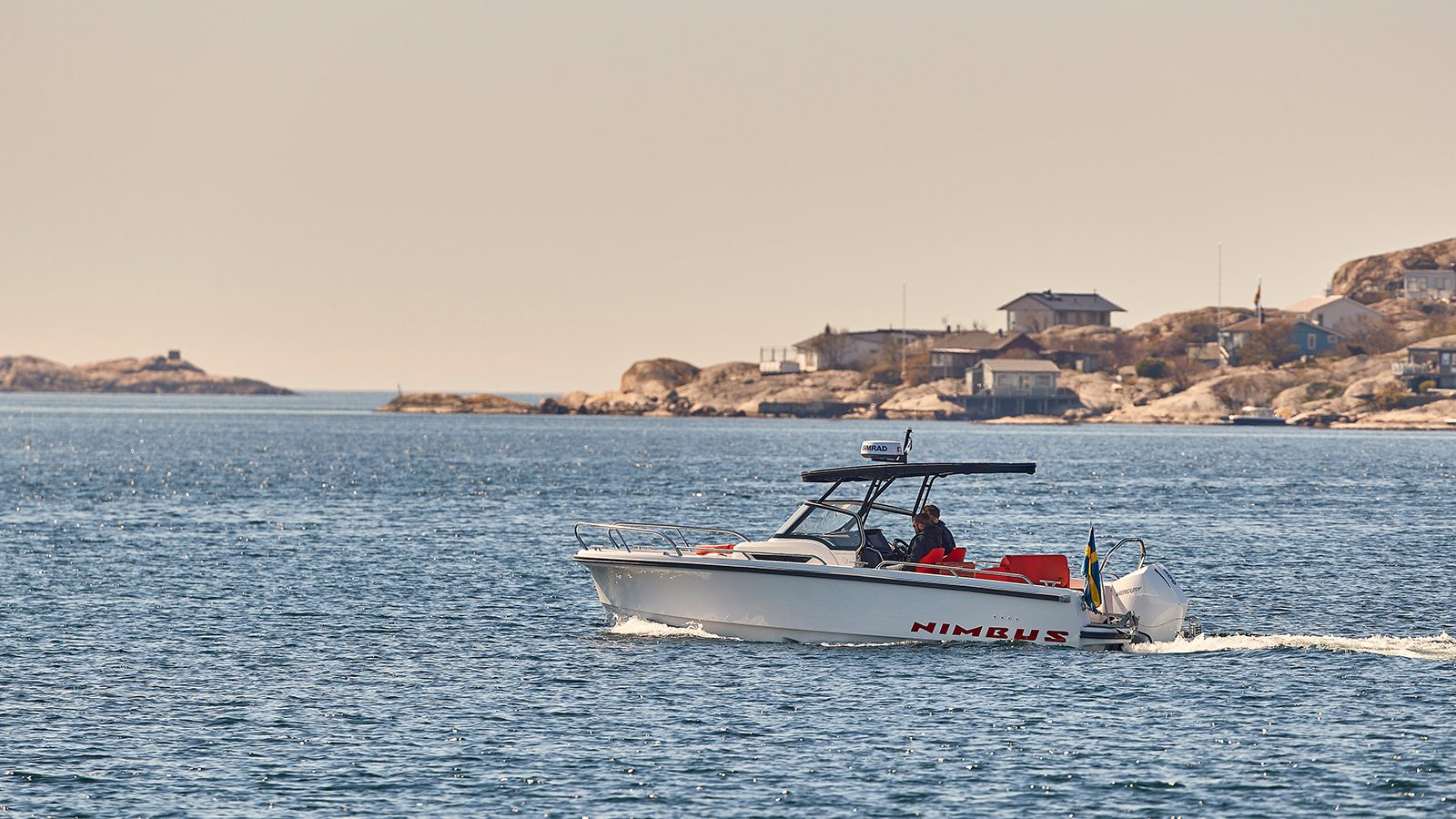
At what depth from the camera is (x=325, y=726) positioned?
20.7m

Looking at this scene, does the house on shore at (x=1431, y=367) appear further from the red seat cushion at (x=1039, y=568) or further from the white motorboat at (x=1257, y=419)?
the red seat cushion at (x=1039, y=568)

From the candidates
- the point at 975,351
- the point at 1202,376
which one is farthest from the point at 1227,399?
the point at 975,351

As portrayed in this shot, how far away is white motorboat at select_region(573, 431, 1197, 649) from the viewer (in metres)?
25.0

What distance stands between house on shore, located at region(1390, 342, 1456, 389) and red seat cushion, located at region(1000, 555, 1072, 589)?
148964 mm

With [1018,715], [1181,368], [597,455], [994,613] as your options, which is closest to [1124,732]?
[1018,715]

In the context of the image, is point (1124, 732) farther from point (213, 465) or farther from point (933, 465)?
point (213, 465)

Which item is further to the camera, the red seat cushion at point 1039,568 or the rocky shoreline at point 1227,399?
the rocky shoreline at point 1227,399

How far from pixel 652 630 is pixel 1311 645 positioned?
10.1m

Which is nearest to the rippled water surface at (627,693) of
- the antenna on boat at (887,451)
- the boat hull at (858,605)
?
the boat hull at (858,605)

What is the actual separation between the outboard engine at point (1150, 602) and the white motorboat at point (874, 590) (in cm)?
2

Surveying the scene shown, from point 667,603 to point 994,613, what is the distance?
16.7 feet

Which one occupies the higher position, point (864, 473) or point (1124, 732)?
point (864, 473)

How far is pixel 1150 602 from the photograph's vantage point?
25344mm

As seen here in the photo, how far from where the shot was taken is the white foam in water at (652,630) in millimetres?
26453
